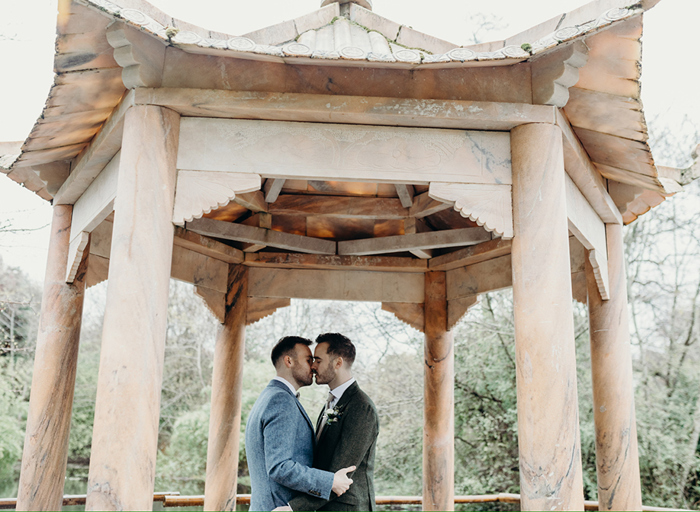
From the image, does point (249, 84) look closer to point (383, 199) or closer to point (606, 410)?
point (383, 199)

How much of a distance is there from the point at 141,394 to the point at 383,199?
18.0 feet

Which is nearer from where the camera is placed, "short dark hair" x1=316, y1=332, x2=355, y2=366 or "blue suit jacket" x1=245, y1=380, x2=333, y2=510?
"blue suit jacket" x1=245, y1=380, x2=333, y2=510

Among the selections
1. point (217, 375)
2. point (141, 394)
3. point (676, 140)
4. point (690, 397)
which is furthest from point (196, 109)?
point (676, 140)

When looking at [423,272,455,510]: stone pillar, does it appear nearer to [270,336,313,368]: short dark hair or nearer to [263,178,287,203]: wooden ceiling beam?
[263,178,287,203]: wooden ceiling beam

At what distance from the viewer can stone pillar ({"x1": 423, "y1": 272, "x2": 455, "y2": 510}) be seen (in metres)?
9.91

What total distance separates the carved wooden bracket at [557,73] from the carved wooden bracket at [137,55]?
342cm

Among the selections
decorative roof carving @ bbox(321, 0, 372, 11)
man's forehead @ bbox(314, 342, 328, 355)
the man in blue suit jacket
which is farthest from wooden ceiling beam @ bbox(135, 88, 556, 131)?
the man in blue suit jacket

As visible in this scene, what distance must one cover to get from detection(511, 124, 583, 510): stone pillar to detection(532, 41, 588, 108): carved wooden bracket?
27cm

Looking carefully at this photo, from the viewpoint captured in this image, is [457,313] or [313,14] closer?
[313,14]

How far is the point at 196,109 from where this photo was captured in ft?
18.5

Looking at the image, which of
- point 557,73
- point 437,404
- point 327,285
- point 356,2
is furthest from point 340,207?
point 557,73

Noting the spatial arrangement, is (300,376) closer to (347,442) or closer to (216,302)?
(347,442)

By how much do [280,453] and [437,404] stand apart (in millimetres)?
5457

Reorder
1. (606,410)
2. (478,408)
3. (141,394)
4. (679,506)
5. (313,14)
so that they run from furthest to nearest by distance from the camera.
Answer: (478,408) → (679,506) → (606,410) → (313,14) → (141,394)
